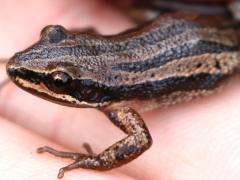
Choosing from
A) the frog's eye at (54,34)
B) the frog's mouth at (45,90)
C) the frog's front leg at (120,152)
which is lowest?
the frog's front leg at (120,152)

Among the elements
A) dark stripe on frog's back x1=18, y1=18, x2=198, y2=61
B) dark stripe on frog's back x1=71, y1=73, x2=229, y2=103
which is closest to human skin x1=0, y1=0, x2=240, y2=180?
dark stripe on frog's back x1=71, y1=73, x2=229, y2=103

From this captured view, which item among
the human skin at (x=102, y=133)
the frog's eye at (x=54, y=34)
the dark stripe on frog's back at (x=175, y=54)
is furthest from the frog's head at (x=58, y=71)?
the human skin at (x=102, y=133)

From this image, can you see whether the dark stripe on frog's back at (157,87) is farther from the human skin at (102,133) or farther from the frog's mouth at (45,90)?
the human skin at (102,133)

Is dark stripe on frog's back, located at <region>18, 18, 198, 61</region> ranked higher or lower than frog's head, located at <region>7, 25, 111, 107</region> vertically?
higher

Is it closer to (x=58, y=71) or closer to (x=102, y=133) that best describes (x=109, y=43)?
(x=58, y=71)

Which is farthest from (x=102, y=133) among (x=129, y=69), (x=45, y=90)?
(x=45, y=90)

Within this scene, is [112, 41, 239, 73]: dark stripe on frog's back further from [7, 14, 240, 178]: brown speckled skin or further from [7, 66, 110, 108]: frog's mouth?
[7, 66, 110, 108]: frog's mouth

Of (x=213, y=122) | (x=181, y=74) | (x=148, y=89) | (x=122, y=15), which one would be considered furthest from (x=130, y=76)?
(x=122, y=15)
